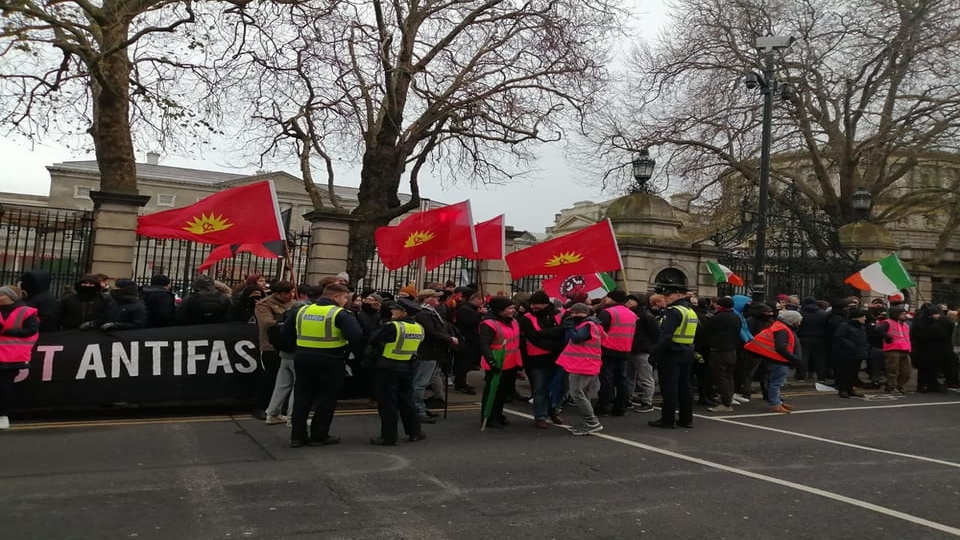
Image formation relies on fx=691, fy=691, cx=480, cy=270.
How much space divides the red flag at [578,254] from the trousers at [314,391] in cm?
525

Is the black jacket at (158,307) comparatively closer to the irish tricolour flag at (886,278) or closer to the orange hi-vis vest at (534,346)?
the orange hi-vis vest at (534,346)

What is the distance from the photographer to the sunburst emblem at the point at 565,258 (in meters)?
10.9

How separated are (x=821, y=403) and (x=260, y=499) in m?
9.29

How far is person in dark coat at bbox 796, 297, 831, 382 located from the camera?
1274 centimetres

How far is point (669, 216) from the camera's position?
56.0ft

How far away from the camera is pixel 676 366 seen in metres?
8.13

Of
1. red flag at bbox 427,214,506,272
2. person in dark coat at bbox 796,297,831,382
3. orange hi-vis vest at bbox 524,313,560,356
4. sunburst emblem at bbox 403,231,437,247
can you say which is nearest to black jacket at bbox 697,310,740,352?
orange hi-vis vest at bbox 524,313,560,356

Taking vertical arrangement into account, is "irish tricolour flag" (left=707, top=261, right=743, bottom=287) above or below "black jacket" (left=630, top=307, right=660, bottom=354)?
above

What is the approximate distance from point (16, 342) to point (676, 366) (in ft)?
23.1

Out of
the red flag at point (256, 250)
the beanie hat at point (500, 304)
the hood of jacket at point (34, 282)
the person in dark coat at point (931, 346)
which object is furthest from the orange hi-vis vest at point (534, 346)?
the person in dark coat at point (931, 346)

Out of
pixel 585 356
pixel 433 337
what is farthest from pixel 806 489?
pixel 433 337

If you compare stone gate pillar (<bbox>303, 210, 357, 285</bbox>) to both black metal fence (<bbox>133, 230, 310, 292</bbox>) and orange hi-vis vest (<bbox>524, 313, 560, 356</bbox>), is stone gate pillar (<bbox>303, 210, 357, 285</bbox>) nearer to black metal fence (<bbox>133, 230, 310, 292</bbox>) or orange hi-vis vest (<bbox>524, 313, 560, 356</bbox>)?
black metal fence (<bbox>133, 230, 310, 292</bbox>)

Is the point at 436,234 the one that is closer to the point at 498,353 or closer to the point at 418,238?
the point at 418,238

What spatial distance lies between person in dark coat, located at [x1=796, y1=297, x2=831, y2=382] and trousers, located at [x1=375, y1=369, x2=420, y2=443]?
8648 mm
